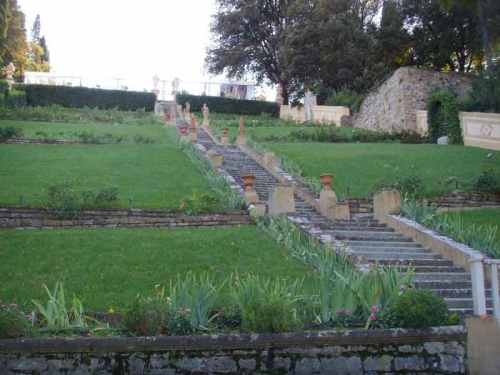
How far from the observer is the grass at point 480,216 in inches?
514

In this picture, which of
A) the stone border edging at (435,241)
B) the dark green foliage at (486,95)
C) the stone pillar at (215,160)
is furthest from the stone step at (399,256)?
the dark green foliage at (486,95)

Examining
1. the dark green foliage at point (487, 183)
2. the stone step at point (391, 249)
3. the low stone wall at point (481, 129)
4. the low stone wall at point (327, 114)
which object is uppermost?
the low stone wall at point (327, 114)

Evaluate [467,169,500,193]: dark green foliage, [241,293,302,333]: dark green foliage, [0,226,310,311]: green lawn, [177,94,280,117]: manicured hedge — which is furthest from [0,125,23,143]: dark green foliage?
[241,293,302,333]: dark green foliage

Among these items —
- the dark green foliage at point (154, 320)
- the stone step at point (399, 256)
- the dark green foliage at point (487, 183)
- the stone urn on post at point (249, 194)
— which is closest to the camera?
the dark green foliage at point (154, 320)

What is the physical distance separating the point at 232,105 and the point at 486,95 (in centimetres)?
2134

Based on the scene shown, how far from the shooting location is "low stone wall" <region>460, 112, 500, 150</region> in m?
24.8

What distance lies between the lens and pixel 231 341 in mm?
6148

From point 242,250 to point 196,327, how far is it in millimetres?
4356

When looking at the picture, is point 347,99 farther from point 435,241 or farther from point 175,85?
point 435,241

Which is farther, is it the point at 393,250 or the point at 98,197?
the point at 98,197

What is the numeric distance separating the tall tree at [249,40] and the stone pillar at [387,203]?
32.5m

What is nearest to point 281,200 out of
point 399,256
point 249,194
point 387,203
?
point 249,194

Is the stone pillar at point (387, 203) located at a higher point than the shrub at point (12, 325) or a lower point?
higher

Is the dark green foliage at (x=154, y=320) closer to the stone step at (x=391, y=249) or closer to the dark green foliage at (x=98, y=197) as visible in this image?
the stone step at (x=391, y=249)
